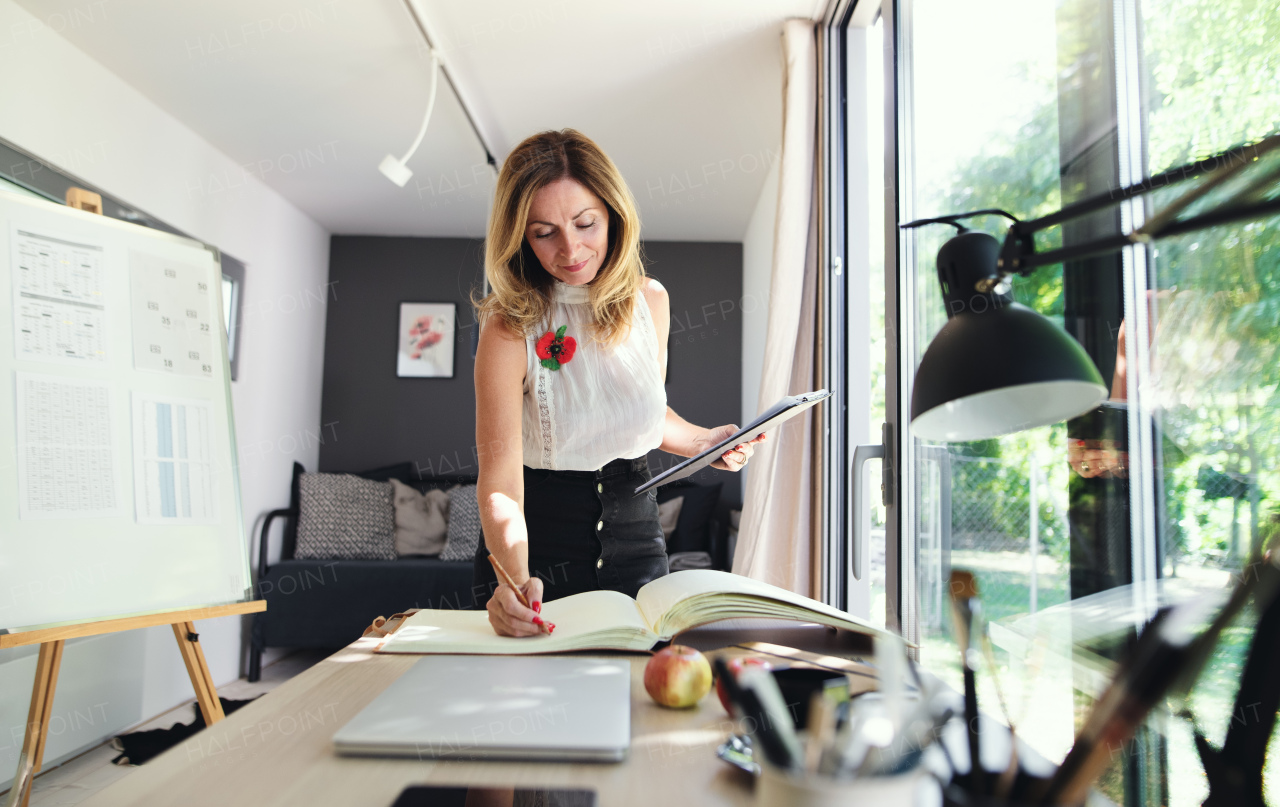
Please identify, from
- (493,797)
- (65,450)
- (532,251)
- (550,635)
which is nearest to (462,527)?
(65,450)

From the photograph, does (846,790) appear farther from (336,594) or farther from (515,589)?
(336,594)

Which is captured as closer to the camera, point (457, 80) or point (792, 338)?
point (792, 338)

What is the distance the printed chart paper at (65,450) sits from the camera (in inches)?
69.9

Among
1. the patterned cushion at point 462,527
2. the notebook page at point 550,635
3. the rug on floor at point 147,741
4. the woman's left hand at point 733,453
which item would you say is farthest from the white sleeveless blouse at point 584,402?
the patterned cushion at point 462,527

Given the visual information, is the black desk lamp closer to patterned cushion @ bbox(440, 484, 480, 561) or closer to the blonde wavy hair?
the blonde wavy hair

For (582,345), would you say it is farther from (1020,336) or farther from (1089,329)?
(1020,336)

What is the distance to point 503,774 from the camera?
549 mm

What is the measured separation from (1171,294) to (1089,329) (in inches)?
4.3

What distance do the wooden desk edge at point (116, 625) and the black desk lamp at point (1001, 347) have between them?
195 cm

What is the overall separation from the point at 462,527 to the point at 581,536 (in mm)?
3138

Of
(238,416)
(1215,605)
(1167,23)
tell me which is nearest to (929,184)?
(1167,23)

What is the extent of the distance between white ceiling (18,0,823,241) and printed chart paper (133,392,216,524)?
4.42 ft

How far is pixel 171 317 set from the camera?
2.17m

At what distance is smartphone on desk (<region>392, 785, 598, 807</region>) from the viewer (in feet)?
1.68
